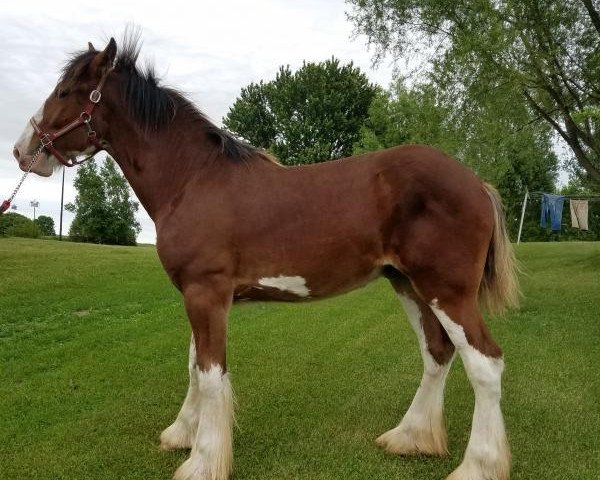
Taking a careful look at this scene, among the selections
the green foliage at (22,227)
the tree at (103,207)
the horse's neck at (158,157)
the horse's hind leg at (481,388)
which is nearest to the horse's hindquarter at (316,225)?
the horse's neck at (158,157)

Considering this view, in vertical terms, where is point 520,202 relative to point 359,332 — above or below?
above

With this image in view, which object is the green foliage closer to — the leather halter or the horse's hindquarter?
the leather halter

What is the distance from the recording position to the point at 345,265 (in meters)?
3.61

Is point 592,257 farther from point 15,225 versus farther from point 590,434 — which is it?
point 15,225

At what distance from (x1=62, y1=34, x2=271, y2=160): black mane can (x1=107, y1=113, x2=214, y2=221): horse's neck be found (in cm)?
7

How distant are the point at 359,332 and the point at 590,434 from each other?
4.22 m

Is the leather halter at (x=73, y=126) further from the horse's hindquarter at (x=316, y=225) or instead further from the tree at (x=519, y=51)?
the tree at (x=519, y=51)

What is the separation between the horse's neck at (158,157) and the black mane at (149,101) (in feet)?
0.22

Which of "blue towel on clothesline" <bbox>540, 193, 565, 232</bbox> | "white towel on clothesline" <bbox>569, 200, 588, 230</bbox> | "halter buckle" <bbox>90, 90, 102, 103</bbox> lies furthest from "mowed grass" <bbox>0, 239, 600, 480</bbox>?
"blue towel on clothesline" <bbox>540, 193, 565, 232</bbox>

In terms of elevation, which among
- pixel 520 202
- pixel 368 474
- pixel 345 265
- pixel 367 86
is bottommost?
pixel 368 474

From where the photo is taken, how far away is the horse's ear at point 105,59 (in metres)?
3.65

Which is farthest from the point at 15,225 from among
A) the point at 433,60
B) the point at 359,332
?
the point at 359,332

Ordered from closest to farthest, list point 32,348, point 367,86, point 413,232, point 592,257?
1. point 413,232
2. point 32,348
3. point 592,257
4. point 367,86

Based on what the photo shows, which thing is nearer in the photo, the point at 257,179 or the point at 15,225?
the point at 257,179
